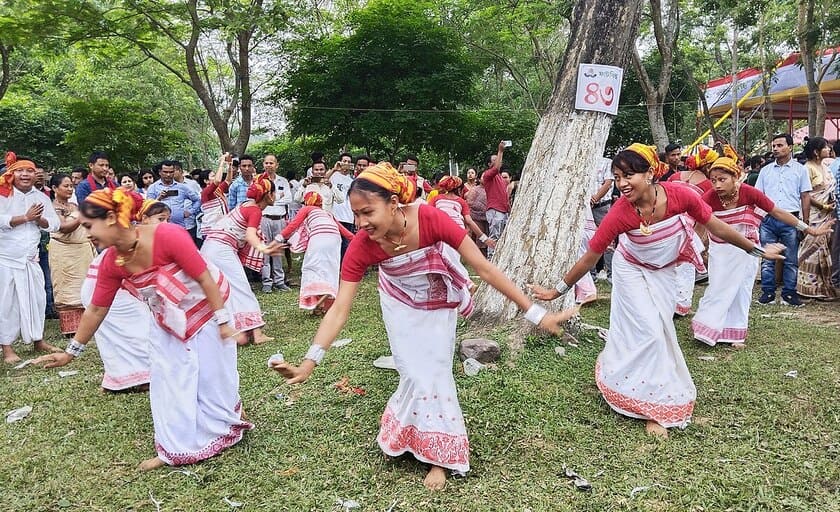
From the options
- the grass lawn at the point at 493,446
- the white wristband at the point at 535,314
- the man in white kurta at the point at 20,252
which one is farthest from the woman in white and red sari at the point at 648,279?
the man in white kurta at the point at 20,252

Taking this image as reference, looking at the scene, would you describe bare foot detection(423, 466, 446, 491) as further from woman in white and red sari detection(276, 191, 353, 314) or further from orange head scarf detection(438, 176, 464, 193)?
orange head scarf detection(438, 176, 464, 193)

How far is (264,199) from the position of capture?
6152 mm

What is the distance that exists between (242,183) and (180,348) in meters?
5.89

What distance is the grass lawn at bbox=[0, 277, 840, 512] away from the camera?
330 cm

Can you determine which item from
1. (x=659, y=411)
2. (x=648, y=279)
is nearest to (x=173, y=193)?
(x=648, y=279)

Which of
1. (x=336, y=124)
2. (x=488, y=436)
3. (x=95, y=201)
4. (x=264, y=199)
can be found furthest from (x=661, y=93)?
(x=95, y=201)

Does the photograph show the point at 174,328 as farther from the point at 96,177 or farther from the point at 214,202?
the point at 96,177

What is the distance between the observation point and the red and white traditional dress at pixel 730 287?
18.8 feet

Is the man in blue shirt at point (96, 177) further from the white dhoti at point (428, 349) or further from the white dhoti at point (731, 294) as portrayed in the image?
the white dhoti at point (731, 294)

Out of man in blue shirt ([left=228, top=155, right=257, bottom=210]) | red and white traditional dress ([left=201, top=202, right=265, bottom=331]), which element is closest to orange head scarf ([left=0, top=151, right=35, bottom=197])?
red and white traditional dress ([left=201, top=202, right=265, bottom=331])

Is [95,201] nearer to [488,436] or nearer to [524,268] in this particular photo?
[488,436]

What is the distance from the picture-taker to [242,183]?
30.3 ft

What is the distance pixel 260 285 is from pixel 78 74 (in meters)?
19.1

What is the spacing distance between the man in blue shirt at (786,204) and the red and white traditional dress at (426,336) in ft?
19.1
